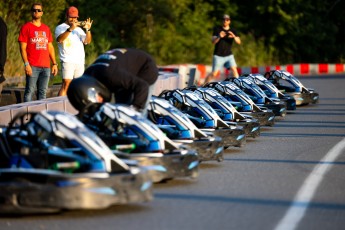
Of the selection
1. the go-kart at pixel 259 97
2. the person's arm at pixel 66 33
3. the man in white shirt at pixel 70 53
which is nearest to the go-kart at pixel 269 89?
the go-kart at pixel 259 97

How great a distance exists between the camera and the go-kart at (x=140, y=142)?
10.5 m

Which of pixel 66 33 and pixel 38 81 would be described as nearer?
pixel 66 33

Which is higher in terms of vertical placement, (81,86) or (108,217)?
(81,86)

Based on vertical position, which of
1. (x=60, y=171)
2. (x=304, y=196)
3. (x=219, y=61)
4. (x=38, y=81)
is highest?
(x=38, y=81)

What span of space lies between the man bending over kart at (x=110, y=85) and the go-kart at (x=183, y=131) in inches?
29.5

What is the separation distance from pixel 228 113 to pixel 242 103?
170 cm

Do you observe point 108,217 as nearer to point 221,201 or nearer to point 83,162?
point 83,162

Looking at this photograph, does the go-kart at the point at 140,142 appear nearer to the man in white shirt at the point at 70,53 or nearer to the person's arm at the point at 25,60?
the person's arm at the point at 25,60

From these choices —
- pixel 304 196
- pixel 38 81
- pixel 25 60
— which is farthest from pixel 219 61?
pixel 304 196

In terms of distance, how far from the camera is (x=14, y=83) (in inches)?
856

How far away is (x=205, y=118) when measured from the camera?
1359cm

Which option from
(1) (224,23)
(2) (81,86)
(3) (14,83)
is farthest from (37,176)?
(1) (224,23)

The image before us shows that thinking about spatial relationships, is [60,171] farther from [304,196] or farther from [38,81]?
[38,81]

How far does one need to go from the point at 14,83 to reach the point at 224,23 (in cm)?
504
